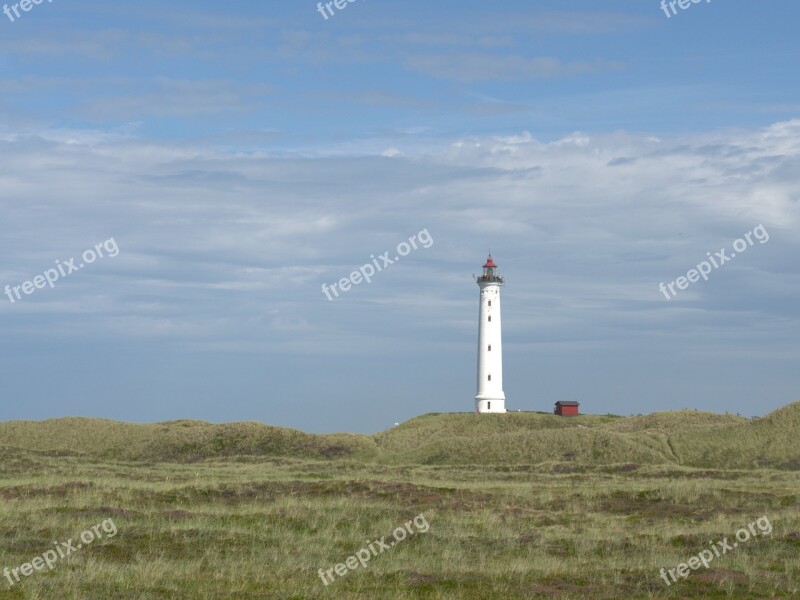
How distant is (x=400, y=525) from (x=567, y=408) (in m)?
83.3

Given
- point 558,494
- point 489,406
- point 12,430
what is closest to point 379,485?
point 558,494

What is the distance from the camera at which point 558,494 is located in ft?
138

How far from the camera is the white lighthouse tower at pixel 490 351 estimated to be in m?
108

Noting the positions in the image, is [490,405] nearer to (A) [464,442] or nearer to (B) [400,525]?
(A) [464,442]

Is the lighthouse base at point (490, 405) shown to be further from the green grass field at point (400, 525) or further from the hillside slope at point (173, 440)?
the green grass field at point (400, 525)

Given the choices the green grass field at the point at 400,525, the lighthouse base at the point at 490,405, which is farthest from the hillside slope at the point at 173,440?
the lighthouse base at the point at 490,405

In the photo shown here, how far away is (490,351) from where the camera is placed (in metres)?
109

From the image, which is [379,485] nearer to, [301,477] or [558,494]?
[558,494]

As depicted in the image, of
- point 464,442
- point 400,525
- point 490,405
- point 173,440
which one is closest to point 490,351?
point 490,405

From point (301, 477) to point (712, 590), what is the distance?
3231 centimetres

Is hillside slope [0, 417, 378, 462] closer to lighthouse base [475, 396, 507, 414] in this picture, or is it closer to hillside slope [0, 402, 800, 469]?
hillside slope [0, 402, 800, 469]

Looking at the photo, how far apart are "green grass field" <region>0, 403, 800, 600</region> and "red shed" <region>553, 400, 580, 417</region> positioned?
44363mm

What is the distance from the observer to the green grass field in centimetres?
2145

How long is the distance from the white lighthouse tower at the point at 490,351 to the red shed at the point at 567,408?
7.30 metres
